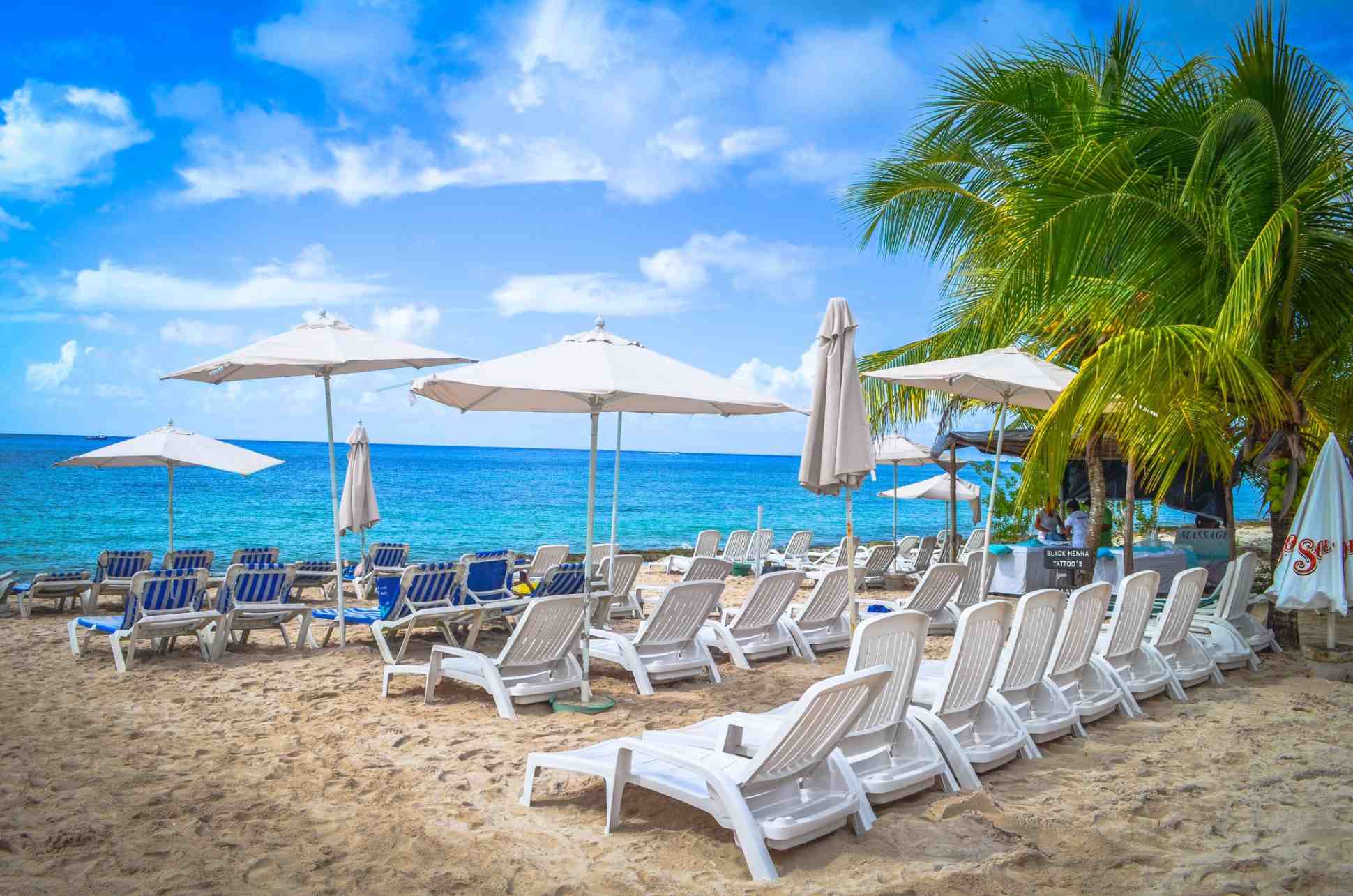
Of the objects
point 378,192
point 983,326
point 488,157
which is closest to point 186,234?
point 378,192

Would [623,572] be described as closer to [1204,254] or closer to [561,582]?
[561,582]

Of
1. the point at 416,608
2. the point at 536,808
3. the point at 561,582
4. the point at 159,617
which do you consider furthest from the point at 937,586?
the point at 159,617

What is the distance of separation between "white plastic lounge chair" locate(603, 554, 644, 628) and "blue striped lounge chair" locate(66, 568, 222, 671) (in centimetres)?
317

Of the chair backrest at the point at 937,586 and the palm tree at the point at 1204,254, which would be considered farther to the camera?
the chair backrest at the point at 937,586

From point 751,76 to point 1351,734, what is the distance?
88.0 ft

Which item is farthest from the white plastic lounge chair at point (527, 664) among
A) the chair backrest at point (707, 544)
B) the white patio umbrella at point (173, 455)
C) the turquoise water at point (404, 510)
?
the turquoise water at point (404, 510)

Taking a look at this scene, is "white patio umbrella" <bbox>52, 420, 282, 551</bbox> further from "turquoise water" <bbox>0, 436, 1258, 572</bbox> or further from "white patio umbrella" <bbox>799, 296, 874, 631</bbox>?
"turquoise water" <bbox>0, 436, 1258, 572</bbox>

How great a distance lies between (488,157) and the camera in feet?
150

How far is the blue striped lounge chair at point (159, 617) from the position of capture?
6891 mm

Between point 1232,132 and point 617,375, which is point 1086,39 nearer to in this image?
point 1232,132

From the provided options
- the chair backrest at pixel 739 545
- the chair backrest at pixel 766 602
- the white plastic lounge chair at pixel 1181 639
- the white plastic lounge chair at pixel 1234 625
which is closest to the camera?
the white plastic lounge chair at pixel 1181 639

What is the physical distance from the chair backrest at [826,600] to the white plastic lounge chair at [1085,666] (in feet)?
7.38

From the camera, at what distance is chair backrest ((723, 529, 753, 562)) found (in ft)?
46.4

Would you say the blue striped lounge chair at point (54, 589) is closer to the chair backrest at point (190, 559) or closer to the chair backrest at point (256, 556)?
the chair backrest at point (190, 559)
